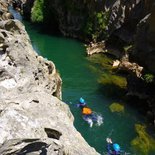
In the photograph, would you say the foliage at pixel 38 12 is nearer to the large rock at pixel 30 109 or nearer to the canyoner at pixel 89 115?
the canyoner at pixel 89 115

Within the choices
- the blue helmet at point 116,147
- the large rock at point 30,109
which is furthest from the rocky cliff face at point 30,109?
the blue helmet at point 116,147

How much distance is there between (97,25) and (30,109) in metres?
37.3

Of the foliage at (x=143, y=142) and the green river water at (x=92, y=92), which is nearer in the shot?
the foliage at (x=143, y=142)

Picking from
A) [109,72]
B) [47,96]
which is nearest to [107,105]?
[109,72]

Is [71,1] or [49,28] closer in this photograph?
[71,1]

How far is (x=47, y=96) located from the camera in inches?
Answer: 597

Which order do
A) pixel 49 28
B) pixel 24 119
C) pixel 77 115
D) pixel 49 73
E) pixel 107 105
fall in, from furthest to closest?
pixel 49 28, pixel 107 105, pixel 77 115, pixel 49 73, pixel 24 119

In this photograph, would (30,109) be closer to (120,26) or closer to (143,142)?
(143,142)

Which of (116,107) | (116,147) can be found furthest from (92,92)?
(116,147)

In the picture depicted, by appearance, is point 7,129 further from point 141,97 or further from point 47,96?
point 141,97

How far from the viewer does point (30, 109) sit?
42.7 ft

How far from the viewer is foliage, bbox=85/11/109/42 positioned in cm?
4781

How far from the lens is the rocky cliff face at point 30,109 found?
9.88m

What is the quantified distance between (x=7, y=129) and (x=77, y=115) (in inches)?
669
